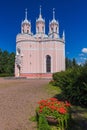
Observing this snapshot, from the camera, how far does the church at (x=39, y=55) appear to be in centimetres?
4794

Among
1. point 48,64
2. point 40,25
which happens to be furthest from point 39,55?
point 40,25

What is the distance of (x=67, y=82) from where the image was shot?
1088 cm

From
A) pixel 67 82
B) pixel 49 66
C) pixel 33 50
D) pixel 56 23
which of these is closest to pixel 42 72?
pixel 49 66

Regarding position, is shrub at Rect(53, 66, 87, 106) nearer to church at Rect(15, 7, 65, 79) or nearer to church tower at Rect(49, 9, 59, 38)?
church at Rect(15, 7, 65, 79)

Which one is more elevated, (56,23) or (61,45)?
(56,23)

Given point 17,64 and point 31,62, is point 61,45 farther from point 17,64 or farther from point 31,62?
point 17,64

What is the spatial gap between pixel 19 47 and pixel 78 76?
4029 centimetres

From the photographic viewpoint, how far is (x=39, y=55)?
49.2 m

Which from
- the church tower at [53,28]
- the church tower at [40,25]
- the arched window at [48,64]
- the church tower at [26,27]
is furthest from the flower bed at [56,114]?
the church tower at [40,25]

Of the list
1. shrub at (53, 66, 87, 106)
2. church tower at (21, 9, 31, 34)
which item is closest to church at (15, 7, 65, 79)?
church tower at (21, 9, 31, 34)

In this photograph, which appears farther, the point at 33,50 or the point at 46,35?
the point at 46,35

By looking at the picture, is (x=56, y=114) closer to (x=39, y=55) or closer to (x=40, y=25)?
(x=39, y=55)

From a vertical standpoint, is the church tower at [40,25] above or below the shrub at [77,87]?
above

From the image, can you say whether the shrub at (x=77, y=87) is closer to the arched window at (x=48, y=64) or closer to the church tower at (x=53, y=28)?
the arched window at (x=48, y=64)
